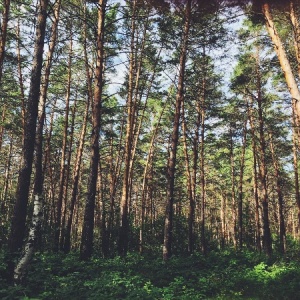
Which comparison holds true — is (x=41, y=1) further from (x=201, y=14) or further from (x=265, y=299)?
(x=265, y=299)

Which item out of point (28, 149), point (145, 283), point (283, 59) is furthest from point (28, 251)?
point (283, 59)

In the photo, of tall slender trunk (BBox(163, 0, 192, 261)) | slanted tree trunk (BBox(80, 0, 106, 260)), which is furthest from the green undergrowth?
tall slender trunk (BBox(163, 0, 192, 261))

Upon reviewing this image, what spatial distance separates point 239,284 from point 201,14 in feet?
33.5

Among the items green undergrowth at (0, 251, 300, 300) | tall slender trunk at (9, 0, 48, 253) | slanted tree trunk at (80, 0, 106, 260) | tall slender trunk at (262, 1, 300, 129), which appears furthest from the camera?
slanted tree trunk at (80, 0, 106, 260)

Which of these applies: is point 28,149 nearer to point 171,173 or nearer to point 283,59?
point 171,173

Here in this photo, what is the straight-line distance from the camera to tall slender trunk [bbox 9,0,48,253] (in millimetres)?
7113

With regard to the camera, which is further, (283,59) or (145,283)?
(283,59)

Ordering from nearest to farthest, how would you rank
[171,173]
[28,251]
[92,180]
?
[28,251] < [92,180] < [171,173]

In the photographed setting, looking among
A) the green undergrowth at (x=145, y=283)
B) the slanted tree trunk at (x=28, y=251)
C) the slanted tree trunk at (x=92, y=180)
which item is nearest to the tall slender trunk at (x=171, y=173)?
the green undergrowth at (x=145, y=283)

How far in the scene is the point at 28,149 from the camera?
7355 mm

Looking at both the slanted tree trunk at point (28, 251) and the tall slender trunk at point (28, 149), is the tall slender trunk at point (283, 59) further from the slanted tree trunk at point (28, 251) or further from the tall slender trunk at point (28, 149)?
the slanted tree trunk at point (28, 251)

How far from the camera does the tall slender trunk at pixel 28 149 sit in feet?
23.3

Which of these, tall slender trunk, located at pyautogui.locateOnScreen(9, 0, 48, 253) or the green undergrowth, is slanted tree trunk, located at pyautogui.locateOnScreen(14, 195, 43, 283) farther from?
tall slender trunk, located at pyautogui.locateOnScreen(9, 0, 48, 253)

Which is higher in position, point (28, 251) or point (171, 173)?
point (171, 173)
